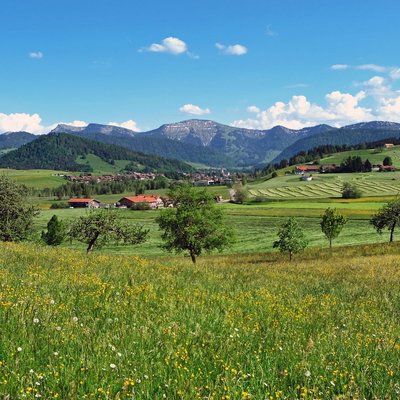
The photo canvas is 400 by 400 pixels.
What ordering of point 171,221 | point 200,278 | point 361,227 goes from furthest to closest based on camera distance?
1. point 361,227
2. point 171,221
3. point 200,278

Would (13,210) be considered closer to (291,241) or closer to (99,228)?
(99,228)

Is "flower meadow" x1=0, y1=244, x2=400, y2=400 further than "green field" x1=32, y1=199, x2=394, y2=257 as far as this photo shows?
No

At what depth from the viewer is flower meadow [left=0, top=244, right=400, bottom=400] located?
4.79 meters

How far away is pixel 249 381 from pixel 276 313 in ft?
13.8

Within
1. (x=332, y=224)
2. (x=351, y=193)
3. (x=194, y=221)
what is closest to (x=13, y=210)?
(x=194, y=221)

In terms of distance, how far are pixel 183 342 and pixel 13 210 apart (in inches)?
1683

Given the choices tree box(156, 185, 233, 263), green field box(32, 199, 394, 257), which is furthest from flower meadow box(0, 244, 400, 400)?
green field box(32, 199, 394, 257)

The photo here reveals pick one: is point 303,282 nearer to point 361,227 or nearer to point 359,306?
point 359,306

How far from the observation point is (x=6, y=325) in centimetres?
632

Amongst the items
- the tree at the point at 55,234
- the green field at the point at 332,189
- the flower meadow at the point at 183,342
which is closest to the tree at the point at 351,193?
the green field at the point at 332,189

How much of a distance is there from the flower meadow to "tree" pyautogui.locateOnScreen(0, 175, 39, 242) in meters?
35.4

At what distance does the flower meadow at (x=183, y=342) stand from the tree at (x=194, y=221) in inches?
1337

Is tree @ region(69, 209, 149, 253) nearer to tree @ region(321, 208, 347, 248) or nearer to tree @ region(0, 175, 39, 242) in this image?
tree @ region(0, 175, 39, 242)

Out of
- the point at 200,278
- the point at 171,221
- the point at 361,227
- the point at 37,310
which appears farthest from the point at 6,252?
the point at 361,227
